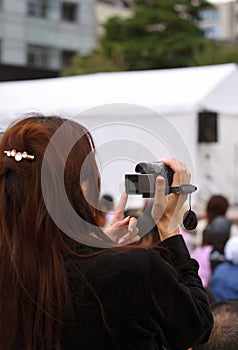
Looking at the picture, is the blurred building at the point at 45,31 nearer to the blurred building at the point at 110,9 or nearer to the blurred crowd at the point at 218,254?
the blurred building at the point at 110,9

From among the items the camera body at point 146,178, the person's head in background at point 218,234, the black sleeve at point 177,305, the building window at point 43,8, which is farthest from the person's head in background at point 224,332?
the building window at point 43,8

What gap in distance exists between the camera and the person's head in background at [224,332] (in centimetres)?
203

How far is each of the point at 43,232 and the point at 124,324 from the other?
0.91 ft

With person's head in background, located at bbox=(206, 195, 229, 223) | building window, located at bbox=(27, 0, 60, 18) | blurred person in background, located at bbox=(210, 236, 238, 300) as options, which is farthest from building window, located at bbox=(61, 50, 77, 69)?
blurred person in background, located at bbox=(210, 236, 238, 300)

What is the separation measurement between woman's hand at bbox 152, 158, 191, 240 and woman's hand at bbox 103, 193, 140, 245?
61 millimetres

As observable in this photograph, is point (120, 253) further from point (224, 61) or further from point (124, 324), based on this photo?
point (224, 61)

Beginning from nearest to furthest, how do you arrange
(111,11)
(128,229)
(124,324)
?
(124,324), (128,229), (111,11)

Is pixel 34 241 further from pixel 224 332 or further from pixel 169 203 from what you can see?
pixel 224 332

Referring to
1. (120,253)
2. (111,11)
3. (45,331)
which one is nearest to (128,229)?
(120,253)

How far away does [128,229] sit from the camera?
5.68 feet

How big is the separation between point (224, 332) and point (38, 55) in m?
34.4

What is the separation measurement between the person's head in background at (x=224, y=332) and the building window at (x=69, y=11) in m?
34.9

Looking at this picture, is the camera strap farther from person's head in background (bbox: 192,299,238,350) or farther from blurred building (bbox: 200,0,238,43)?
blurred building (bbox: 200,0,238,43)

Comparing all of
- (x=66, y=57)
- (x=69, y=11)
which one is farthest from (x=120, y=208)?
(x=66, y=57)
